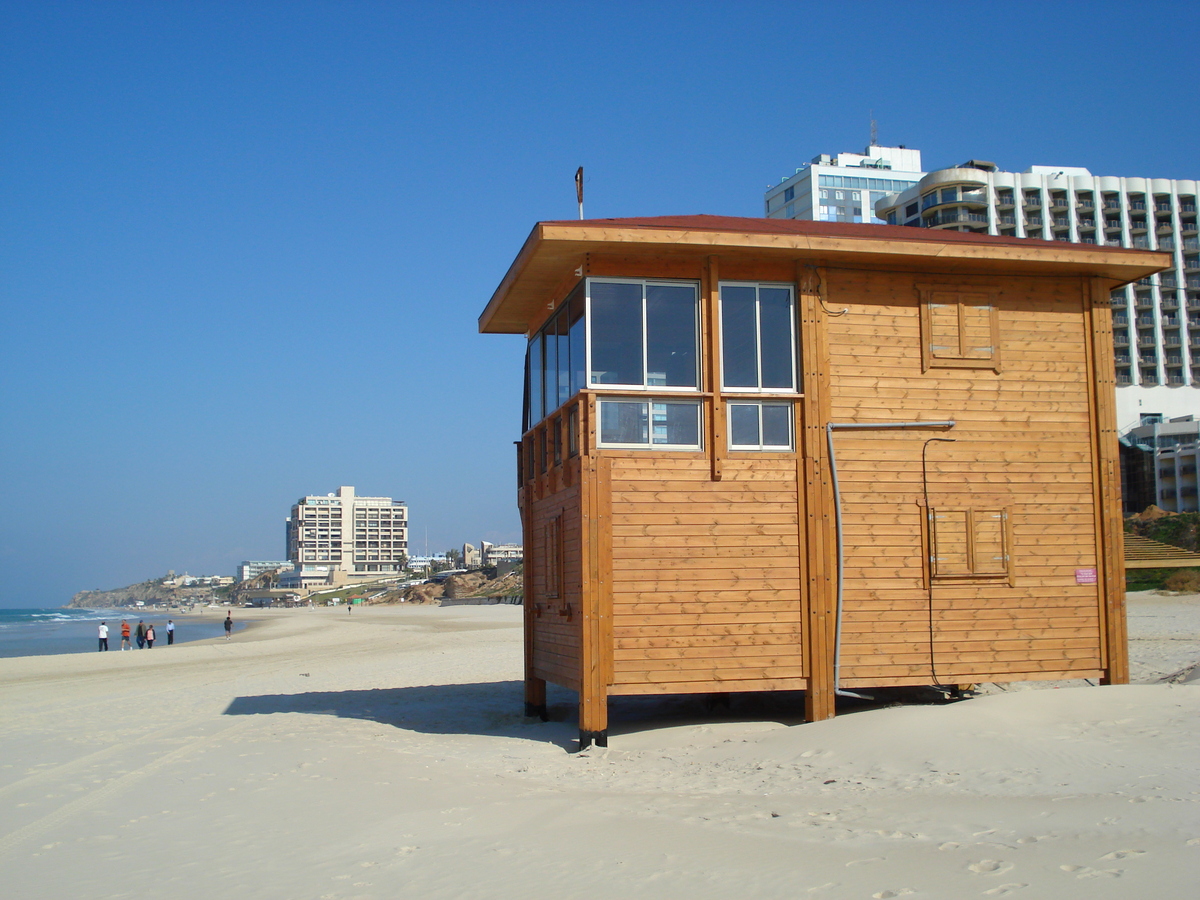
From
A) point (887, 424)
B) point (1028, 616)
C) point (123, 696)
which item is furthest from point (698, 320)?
point (123, 696)

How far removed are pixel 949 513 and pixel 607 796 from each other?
600 centimetres

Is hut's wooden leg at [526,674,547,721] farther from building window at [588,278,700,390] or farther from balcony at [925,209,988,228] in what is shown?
balcony at [925,209,988,228]

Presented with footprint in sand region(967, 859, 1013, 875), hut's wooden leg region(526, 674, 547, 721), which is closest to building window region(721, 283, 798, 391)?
hut's wooden leg region(526, 674, 547, 721)

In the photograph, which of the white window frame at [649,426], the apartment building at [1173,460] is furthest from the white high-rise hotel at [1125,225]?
the white window frame at [649,426]

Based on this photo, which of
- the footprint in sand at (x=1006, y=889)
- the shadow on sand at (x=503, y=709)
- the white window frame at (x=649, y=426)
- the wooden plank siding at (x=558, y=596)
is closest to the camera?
the footprint in sand at (x=1006, y=889)

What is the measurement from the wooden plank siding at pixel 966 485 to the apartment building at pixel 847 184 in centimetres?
11429

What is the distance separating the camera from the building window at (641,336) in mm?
12148

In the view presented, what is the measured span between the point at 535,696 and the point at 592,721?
147 inches

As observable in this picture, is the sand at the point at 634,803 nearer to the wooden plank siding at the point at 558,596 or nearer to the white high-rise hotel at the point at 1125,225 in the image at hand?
the wooden plank siding at the point at 558,596

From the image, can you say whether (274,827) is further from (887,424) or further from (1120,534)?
(1120,534)

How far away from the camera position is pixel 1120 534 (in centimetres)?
1292

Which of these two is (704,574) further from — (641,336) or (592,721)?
(641,336)

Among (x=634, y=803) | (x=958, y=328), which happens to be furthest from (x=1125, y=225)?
(x=634, y=803)

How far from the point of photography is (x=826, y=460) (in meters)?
12.3
